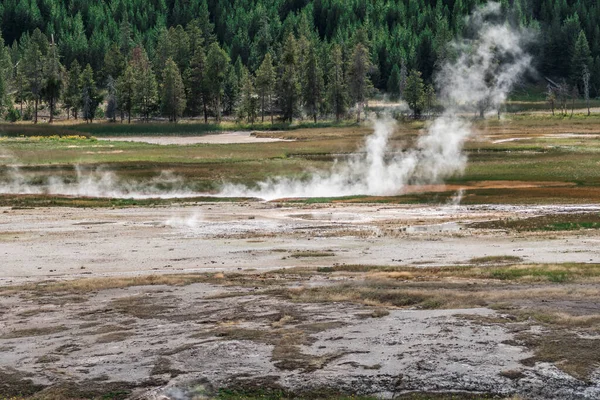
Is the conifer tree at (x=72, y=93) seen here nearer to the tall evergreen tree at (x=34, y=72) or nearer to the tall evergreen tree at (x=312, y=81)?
the tall evergreen tree at (x=34, y=72)

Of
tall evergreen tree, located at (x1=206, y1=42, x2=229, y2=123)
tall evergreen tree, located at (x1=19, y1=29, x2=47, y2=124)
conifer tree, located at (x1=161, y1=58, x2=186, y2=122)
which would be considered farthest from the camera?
tall evergreen tree, located at (x1=19, y1=29, x2=47, y2=124)

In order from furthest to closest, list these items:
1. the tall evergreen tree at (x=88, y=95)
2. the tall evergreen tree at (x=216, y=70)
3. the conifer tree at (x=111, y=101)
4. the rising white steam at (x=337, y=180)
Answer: the conifer tree at (x=111, y=101) < the tall evergreen tree at (x=88, y=95) < the tall evergreen tree at (x=216, y=70) < the rising white steam at (x=337, y=180)

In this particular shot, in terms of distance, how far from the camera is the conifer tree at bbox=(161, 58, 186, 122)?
161125 mm

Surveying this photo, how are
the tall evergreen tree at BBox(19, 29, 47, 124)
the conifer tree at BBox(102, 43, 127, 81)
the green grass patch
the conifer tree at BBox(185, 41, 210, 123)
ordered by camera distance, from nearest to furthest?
the green grass patch
the conifer tree at BBox(185, 41, 210, 123)
the tall evergreen tree at BBox(19, 29, 47, 124)
the conifer tree at BBox(102, 43, 127, 81)

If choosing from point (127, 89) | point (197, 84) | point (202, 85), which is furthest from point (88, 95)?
point (202, 85)

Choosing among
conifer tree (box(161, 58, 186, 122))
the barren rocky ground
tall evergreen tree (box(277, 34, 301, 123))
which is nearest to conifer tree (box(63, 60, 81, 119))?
conifer tree (box(161, 58, 186, 122))

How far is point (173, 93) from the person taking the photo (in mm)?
161125

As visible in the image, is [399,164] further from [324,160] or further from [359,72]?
[359,72]

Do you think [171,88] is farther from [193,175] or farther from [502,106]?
[193,175]

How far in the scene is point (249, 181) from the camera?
70.6 meters

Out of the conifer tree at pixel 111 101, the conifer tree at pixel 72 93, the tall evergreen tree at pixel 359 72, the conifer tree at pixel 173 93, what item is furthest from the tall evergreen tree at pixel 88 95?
the tall evergreen tree at pixel 359 72

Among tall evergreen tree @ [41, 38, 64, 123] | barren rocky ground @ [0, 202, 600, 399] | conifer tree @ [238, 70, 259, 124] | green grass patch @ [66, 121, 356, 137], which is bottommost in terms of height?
barren rocky ground @ [0, 202, 600, 399]

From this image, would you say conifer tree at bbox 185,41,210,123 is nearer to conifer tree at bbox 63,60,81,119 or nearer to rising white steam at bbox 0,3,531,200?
conifer tree at bbox 63,60,81,119

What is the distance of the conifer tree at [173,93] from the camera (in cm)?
16112
